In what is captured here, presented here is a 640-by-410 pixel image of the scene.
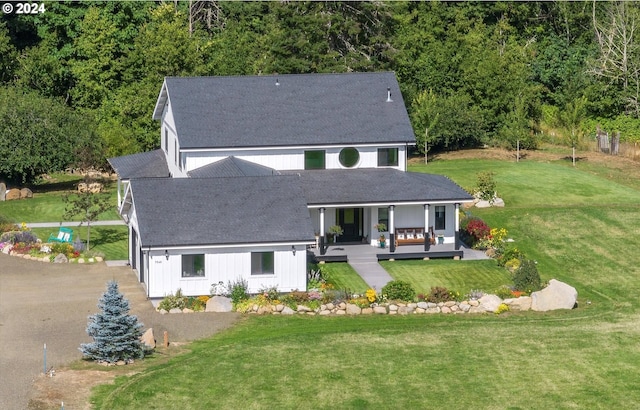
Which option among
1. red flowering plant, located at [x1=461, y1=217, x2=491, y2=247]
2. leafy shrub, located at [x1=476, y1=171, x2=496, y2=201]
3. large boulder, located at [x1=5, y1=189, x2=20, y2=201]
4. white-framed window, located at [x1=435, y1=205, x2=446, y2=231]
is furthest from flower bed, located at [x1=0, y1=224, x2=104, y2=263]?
leafy shrub, located at [x1=476, y1=171, x2=496, y2=201]

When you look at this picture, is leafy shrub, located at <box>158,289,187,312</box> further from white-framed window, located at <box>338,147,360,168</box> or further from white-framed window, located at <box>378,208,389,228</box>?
white-framed window, located at <box>338,147,360,168</box>

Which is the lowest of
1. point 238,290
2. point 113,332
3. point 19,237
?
point 113,332

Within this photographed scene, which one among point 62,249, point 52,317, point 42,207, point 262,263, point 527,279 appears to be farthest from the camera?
point 42,207

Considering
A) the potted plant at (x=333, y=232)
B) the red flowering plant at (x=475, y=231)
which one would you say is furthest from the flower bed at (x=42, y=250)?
the red flowering plant at (x=475, y=231)

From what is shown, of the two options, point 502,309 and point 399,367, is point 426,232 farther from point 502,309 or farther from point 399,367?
point 399,367

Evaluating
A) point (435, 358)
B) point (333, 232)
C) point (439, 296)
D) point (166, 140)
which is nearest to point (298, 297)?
point (439, 296)

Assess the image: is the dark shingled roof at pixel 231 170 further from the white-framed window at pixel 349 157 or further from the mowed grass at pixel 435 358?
the mowed grass at pixel 435 358

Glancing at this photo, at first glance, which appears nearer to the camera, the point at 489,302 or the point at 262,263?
the point at 489,302
